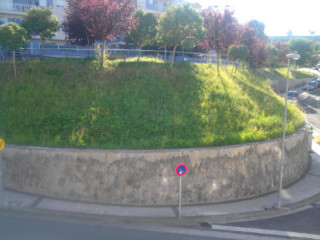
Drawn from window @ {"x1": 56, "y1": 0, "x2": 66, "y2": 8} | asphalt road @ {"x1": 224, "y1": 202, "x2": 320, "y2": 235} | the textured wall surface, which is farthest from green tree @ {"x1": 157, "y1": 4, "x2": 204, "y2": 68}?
window @ {"x1": 56, "y1": 0, "x2": 66, "y2": 8}

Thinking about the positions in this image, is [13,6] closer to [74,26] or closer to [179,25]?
[74,26]

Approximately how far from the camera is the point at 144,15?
21.8 metres

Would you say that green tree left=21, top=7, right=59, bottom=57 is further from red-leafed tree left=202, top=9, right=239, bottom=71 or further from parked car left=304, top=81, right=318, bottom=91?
parked car left=304, top=81, right=318, bottom=91

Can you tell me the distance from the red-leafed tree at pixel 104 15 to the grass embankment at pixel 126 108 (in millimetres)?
2054

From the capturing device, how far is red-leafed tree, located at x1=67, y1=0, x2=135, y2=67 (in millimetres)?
17561

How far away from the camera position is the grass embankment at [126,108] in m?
12.4

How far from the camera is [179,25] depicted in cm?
1855

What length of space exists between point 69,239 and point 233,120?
9684mm

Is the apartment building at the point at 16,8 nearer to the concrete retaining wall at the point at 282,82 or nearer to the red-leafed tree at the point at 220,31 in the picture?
the red-leafed tree at the point at 220,31

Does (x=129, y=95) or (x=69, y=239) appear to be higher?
(x=129, y=95)

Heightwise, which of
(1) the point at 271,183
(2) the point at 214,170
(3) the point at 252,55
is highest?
(3) the point at 252,55

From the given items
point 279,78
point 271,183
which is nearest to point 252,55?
point 279,78

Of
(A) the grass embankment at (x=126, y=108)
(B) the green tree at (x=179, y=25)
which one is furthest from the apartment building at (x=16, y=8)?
(B) the green tree at (x=179, y=25)

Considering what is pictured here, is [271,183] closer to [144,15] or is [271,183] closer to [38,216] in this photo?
[38,216]
